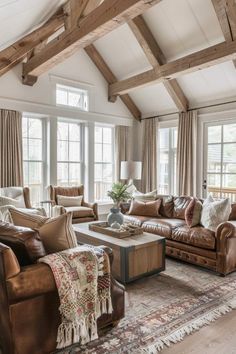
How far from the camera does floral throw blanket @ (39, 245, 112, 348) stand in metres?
1.82

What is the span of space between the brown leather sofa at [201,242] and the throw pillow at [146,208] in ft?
1.28

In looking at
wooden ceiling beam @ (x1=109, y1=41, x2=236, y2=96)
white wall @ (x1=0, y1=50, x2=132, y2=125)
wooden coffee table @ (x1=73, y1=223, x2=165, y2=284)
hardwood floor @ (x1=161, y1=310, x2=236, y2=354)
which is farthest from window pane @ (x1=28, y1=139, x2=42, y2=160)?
hardwood floor @ (x1=161, y1=310, x2=236, y2=354)

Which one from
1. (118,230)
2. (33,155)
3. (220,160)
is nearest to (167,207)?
(118,230)

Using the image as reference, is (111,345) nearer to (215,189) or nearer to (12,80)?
(215,189)

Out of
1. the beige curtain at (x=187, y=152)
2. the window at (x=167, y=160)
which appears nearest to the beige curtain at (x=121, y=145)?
the window at (x=167, y=160)

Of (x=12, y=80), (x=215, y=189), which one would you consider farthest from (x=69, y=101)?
(x=215, y=189)

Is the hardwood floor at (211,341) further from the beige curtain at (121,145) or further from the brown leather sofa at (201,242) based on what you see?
the beige curtain at (121,145)

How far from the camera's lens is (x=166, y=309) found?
254 centimetres

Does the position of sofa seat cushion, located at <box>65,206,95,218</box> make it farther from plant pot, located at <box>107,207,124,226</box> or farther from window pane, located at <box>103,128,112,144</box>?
window pane, located at <box>103,128,112,144</box>

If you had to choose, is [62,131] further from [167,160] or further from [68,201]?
[167,160]

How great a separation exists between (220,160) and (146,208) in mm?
1991

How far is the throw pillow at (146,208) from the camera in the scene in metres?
4.85

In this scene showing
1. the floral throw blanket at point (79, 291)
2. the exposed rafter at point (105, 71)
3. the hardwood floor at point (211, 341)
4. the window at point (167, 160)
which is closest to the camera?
the floral throw blanket at point (79, 291)

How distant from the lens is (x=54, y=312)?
6.11ft
